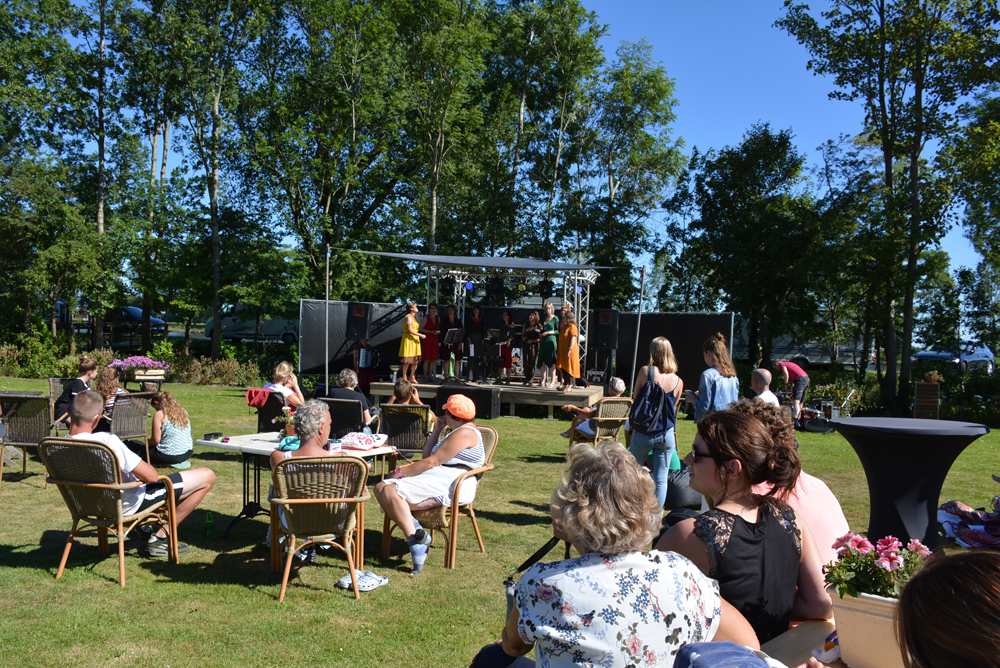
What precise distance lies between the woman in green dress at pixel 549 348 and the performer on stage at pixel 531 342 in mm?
264

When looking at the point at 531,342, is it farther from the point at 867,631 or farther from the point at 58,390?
the point at 867,631

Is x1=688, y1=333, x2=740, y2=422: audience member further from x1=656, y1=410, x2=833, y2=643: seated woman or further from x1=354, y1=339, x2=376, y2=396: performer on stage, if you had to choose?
x1=354, y1=339, x2=376, y2=396: performer on stage

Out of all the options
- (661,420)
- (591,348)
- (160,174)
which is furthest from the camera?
(160,174)

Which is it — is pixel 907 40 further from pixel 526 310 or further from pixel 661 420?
pixel 661 420

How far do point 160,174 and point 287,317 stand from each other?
23.4ft

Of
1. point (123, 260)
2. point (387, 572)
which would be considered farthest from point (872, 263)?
point (123, 260)

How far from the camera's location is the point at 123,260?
2044 centimetres

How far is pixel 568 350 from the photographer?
1196 centimetres

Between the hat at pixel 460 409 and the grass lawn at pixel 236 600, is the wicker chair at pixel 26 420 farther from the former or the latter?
the hat at pixel 460 409

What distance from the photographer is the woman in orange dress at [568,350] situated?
11633 millimetres

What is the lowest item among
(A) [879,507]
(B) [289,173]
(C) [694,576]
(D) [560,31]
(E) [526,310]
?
(A) [879,507]

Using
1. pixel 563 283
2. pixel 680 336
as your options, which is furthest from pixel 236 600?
pixel 680 336

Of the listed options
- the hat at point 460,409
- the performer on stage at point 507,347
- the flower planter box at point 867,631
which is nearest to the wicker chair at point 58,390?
the hat at point 460,409

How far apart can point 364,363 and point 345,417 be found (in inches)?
308
